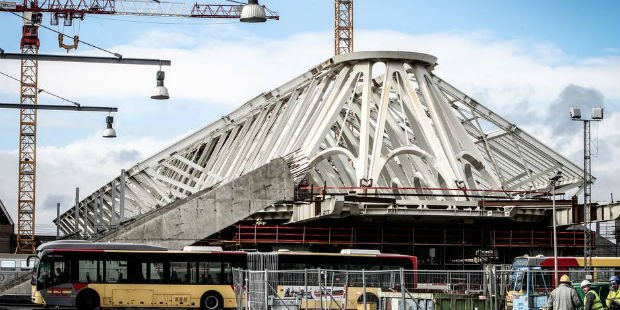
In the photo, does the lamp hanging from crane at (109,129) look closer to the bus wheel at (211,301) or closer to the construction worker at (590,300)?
the bus wheel at (211,301)

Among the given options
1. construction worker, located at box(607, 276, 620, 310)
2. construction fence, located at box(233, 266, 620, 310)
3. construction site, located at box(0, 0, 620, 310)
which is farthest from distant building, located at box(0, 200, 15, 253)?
construction worker, located at box(607, 276, 620, 310)

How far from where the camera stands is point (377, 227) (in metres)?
70.7

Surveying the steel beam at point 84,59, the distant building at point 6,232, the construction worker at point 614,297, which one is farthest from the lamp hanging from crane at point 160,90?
the distant building at point 6,232

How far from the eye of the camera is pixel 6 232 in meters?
123

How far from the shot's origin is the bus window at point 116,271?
51656 millimetres

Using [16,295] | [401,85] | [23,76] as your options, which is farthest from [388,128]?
[23,76]

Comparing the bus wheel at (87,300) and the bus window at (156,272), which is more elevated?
the bus window at (156,272)

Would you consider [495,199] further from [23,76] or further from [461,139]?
[23,76]

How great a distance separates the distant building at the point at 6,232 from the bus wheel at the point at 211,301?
73.0 meters

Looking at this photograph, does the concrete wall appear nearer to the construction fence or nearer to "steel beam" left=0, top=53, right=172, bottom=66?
"steel beam" left=0, top=53, right=172, bottom=66

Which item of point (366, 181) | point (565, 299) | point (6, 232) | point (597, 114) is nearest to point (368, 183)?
point (366, 181)

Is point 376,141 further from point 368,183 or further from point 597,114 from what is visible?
point 597,114

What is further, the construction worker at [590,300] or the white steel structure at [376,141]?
the white steel structure at [376,141]

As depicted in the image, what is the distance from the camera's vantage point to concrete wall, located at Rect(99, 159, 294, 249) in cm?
6481
